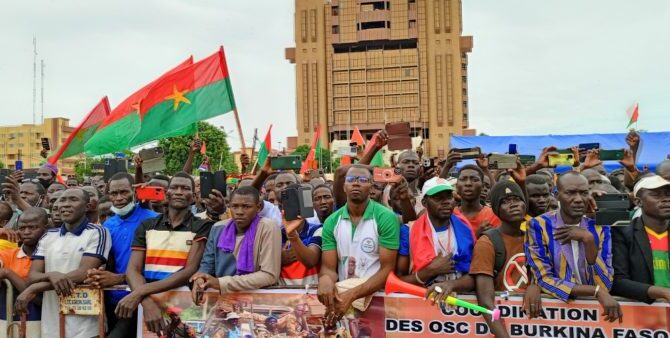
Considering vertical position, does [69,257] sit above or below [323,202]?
below

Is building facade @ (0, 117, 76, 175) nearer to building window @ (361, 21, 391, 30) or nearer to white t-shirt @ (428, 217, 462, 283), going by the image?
building window @ (361, 21, 391, 30)

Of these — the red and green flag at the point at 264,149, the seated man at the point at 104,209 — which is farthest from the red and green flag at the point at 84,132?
the red and green flag at the point at 264,149

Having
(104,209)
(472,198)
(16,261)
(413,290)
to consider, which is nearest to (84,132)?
(104,209)

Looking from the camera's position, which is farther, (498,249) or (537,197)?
(537,197)

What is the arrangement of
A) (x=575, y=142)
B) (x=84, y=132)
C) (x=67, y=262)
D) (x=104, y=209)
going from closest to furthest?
(x=67, y=262)
(x=104, y=209)
(x=84, y=132)
(x=575, y=142)

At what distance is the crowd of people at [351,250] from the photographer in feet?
12.3

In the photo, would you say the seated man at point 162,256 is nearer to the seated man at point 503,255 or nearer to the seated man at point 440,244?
the seated man at point 440,244

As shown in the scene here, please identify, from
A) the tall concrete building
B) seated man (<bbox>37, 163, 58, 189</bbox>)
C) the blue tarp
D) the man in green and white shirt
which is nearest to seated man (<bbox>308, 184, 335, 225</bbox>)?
the man in green and white shirt

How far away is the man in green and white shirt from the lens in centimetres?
409

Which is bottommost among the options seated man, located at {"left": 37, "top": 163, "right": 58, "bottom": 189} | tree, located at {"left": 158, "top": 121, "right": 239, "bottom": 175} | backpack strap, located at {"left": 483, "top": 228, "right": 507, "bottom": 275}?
backpack strap, located at {"left": 483, "top": 228, "right": 507, "bottom": 275}

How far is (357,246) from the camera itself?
426 cm

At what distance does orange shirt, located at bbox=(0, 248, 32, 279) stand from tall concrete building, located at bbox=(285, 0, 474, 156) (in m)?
68.9

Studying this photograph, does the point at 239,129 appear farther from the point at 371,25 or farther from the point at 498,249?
the point at 371,25

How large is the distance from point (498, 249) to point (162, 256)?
266 centimetres
